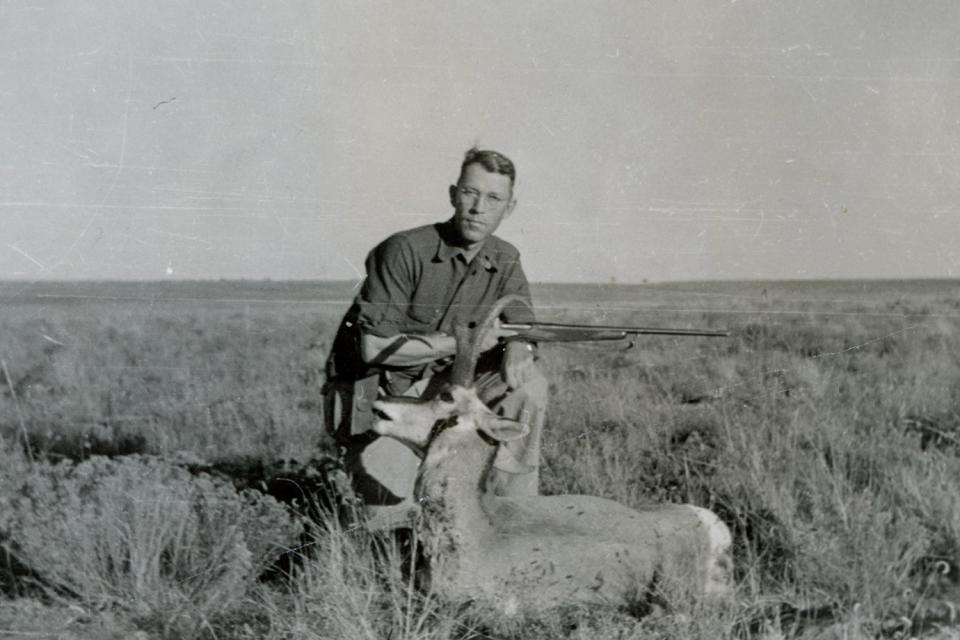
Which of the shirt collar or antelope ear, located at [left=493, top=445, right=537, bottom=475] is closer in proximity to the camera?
antelope ear, located at [left=493, top=445, right=537, bottom=475]

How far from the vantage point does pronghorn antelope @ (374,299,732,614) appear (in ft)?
13.6

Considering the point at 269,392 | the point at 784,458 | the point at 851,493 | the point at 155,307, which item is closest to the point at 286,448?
the point at 269,392

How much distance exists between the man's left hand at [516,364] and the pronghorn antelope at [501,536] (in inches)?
22.3

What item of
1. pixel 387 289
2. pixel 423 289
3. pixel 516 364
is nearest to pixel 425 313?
pixel 423 289

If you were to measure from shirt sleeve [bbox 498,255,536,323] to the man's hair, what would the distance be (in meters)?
0.60

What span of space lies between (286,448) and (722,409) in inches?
150

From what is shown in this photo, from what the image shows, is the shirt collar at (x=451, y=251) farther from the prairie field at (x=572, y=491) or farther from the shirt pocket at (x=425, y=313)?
the prairie field at (x=572, y=491)

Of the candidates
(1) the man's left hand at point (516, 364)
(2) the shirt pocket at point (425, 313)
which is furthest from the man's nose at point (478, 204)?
(1) the man's left hand at point (516, 364)

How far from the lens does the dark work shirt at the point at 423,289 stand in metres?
5.12

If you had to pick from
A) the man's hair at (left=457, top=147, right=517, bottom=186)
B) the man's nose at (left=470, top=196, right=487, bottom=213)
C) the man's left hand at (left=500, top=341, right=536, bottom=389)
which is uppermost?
the man's hair at (left=457, top=147, right=517, bottom=186)

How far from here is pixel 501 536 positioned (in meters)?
4.28

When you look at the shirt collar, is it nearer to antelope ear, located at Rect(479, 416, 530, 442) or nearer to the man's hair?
the man's hair

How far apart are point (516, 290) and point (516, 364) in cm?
71

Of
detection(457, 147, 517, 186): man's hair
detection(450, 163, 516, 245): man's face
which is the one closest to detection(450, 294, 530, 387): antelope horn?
detection(450, 163, 516, 245): man's face
